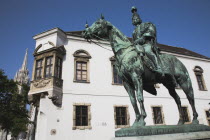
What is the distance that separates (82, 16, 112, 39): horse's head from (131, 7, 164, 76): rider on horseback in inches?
32.5

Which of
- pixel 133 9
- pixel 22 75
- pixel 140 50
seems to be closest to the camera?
pixel 140 50

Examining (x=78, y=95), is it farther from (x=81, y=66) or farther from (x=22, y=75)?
(x=22, y=75)

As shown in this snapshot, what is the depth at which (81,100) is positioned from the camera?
14.1m

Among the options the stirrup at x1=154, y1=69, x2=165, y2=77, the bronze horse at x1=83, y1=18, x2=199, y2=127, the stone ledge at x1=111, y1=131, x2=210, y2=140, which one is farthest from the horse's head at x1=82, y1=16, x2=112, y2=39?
the stone ledge at x1=111, y1=131, x2=210, y2=140

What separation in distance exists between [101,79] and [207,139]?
12012mm

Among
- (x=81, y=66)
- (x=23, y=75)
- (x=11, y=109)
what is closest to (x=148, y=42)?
(x=81, y=66)

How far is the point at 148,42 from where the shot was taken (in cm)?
461

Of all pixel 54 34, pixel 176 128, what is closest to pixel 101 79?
pixel 54 34

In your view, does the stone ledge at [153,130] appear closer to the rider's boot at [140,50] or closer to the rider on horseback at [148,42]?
the rider on horseback at [148,42]

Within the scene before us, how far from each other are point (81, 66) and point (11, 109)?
11769 millimetres

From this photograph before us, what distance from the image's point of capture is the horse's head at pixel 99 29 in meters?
4.53

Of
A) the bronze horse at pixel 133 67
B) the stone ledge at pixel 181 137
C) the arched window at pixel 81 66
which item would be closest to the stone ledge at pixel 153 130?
the stone ledge at pixel 181 137

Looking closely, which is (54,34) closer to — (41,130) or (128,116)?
(41,130)

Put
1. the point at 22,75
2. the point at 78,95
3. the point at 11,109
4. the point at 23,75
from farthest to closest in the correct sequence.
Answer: the point at 23,75 → the point at 22,75 → the point at 11,109 → the point at 78,95
